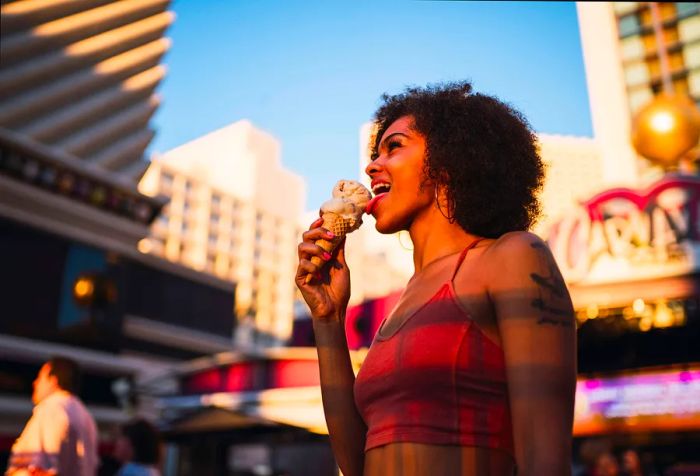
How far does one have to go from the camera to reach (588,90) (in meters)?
26.5

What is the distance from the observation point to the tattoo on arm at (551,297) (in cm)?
120

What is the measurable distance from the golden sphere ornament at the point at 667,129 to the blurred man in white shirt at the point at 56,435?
8379mm

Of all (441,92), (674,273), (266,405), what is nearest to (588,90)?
(674,273)

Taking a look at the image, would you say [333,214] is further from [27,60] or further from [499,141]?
[27,60]

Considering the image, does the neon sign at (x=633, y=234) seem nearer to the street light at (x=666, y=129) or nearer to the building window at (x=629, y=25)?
the street light at (x=666, y=129)

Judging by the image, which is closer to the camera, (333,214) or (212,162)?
(333,214)

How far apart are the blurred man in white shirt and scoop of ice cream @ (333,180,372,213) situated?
2825mm

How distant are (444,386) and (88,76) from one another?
14.2 metres

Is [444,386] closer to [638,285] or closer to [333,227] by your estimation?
[333,227]

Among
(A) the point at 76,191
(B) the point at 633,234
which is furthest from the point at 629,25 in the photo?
(A) the point at 76,191

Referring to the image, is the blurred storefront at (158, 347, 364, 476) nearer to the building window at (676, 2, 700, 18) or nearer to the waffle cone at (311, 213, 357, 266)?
the waffle cone at (311, 213, 357, 266)

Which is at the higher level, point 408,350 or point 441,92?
point 441,92

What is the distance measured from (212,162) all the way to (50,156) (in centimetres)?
6955

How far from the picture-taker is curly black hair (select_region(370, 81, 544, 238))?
1.51 metres
